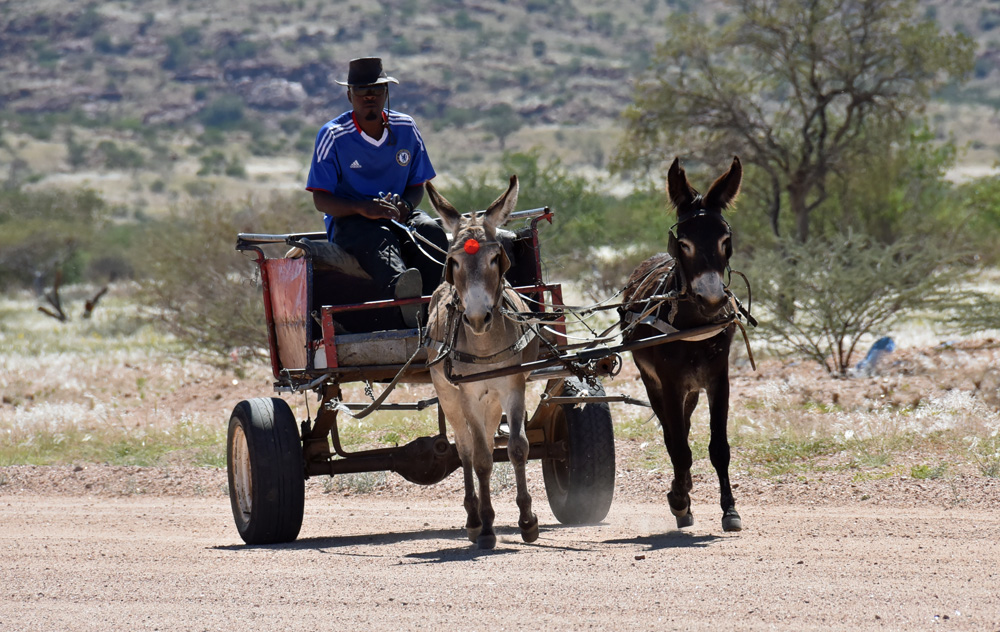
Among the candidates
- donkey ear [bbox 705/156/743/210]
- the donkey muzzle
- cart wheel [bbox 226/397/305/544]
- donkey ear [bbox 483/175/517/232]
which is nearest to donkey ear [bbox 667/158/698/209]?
donkey ear [bbox 705/156/743/210]

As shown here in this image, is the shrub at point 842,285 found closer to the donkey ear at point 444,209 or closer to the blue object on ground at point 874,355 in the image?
A: the blue object on ground at point 874,355

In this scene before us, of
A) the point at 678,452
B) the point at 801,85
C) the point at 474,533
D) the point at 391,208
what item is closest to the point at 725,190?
the point at 678,452

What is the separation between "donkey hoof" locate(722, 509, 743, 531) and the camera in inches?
304

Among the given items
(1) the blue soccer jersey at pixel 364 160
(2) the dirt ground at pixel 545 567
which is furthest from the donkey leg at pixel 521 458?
(1) the blue soccer jersey at pixel 364 160

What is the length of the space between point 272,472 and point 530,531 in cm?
173

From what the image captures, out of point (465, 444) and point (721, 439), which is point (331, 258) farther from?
point (721, 439)

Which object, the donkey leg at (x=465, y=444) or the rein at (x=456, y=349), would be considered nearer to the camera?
the rein at (x=456, y=349)

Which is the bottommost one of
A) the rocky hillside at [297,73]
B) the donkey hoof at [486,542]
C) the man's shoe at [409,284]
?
the donkey hoof at [486,542]

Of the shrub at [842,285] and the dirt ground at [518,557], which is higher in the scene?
the shrub at [842,285]

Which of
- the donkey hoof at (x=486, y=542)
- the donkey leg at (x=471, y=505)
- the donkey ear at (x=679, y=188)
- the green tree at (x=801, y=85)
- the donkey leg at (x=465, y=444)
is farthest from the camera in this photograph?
the green tree at (x=801, y=85)

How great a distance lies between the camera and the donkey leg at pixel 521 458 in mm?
7242

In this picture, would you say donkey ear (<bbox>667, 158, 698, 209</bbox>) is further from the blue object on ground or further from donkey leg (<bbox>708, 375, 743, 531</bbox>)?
the blue object on ground

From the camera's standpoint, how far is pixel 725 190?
24.7 feet

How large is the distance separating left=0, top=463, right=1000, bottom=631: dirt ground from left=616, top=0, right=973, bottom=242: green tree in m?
20.2
